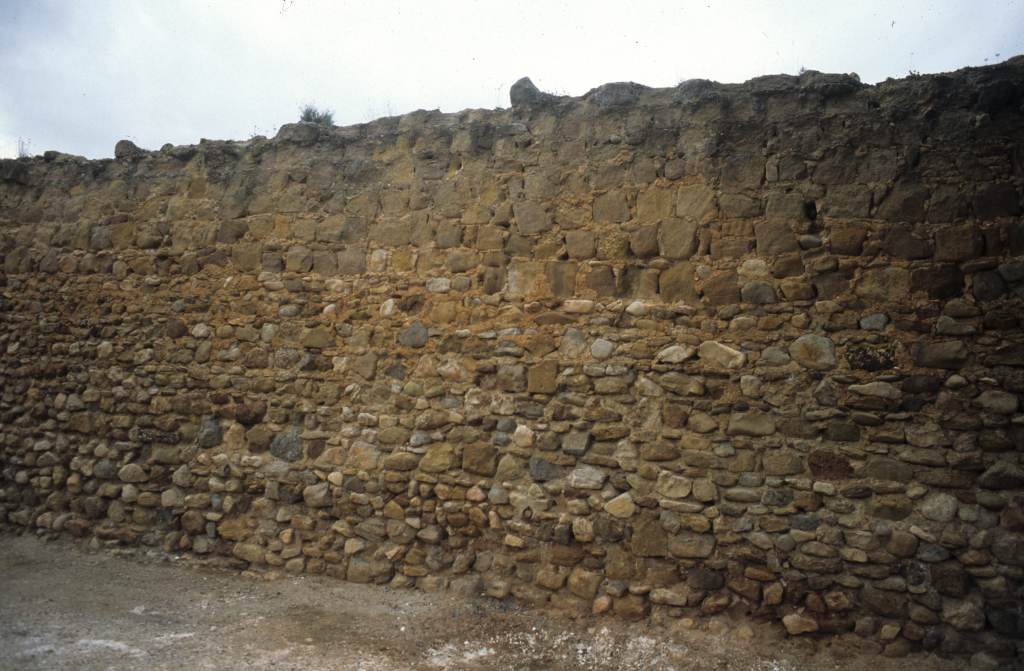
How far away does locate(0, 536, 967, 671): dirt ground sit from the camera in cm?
362

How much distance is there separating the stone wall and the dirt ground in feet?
0.56

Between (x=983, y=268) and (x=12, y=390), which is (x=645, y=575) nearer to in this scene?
(x=983, y=268)

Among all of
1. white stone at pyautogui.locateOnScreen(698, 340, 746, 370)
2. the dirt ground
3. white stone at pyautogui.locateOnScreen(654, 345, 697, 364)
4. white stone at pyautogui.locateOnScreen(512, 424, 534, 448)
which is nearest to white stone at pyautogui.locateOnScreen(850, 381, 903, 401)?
white stone at pyautogui.locateOnScreen(698, 340, 746, 370)

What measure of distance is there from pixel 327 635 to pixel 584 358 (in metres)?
2.29

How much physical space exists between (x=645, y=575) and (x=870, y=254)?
2.30 metres

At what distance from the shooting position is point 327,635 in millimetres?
3973

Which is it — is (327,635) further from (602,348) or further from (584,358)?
(602,348)

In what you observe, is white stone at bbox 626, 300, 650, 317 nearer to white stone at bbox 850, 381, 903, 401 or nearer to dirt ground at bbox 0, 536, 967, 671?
white stone at bbox 850, 381, 903, 401

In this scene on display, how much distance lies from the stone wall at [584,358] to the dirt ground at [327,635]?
0.17m

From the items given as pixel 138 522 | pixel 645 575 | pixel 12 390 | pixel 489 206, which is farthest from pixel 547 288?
pixel 12 390

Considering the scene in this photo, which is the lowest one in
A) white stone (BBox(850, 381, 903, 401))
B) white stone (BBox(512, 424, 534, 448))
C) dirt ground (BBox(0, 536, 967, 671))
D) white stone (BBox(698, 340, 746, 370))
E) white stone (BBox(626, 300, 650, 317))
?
dirt ground (BBox(0, 536, 967, 671))

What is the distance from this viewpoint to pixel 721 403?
157 inches

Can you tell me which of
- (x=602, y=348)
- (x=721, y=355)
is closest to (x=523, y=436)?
(x=602, y=348)

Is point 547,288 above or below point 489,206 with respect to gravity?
below
